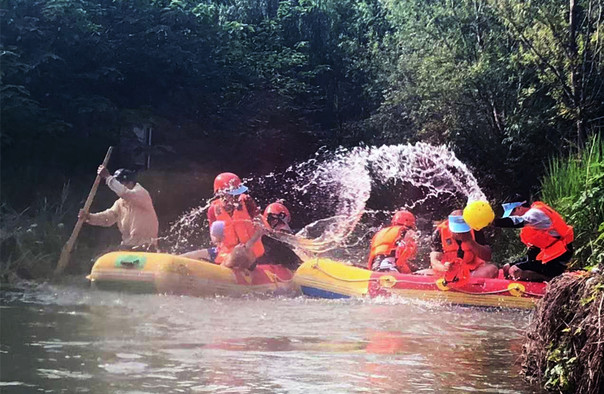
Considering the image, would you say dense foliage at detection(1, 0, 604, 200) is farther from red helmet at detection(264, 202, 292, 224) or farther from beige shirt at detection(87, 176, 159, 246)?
red helmet at detection(264, 202, 292, 224)

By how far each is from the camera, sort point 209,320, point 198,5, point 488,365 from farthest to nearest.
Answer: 1. point 198,5
2. point 209,320
3. point 488,365

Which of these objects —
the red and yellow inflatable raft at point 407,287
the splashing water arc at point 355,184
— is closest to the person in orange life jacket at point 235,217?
the red and yellow inflatable raft at point 407,287

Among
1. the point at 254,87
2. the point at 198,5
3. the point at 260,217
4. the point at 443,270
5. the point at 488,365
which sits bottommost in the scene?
the point at 488,365

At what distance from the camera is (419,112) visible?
1748 centimetres

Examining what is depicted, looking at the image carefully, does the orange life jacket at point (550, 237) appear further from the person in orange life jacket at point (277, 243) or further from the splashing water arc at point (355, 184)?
the splashing water arc at point (355, 184)

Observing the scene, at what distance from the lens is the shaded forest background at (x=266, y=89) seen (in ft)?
45.2

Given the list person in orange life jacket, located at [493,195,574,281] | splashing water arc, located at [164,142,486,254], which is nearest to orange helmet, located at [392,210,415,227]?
person in orange life jacket, located at [493,195,574,281]

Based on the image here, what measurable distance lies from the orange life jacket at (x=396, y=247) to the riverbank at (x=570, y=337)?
14.4 ft

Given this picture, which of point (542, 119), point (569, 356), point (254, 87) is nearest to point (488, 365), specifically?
point (569, 356)

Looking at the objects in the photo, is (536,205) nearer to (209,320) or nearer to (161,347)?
(209,320)

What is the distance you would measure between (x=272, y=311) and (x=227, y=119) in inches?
373

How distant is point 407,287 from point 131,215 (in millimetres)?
3489

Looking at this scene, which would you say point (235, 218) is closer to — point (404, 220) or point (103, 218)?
point (103, 218)

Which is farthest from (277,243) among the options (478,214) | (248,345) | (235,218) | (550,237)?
(248,345)
